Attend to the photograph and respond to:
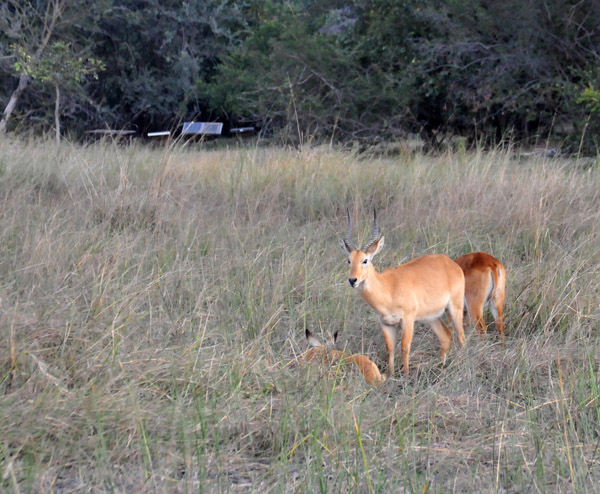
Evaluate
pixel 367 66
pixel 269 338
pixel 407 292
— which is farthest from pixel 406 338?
pixel 367 66

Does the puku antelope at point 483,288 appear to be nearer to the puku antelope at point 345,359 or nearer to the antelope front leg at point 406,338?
the antelope front leg at point 406,338

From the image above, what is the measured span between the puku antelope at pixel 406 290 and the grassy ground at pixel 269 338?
23cm

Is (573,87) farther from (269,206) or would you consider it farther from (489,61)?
(269,206)

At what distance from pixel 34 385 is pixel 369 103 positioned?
11.7 m

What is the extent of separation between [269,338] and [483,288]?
1.36 m

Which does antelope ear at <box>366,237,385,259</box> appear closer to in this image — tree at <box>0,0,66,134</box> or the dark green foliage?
the dark green foliage

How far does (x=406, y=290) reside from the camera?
4.33m

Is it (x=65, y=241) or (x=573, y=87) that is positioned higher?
(x=573, y=87)

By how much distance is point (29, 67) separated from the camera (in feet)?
44.7

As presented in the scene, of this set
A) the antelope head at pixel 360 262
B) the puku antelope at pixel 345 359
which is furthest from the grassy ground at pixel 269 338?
the antelope head at pixel 360 262


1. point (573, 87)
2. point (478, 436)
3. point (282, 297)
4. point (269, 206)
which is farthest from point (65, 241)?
point (573, 87)

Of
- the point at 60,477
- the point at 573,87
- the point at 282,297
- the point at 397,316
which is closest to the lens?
the point at 60,477

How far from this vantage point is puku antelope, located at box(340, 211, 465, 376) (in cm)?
427

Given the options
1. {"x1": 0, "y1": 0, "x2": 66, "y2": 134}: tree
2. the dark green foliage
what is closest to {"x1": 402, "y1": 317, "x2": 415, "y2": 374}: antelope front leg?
the dark green foliage
